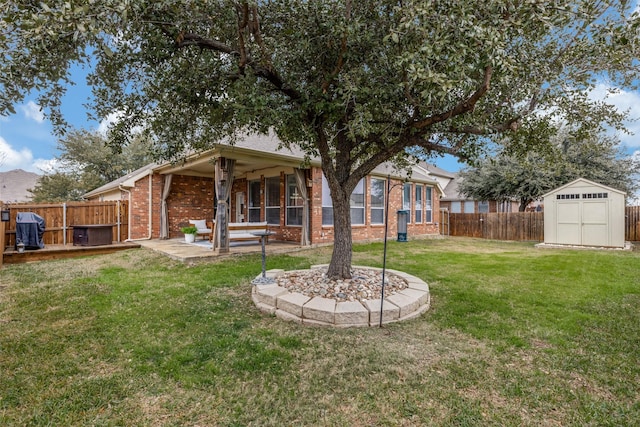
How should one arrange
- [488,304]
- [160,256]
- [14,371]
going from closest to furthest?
[14,371] → [488,304] → [160,256]

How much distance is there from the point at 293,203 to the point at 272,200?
3.86 ft

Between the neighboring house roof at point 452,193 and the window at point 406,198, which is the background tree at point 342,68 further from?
the neighboring house roof at point 452,193

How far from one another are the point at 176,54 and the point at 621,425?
606cm

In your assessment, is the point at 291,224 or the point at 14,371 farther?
the point at 291,224

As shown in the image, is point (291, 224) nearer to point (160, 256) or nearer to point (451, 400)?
point (160, 256)

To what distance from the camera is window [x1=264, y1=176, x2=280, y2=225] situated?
11.5 meters

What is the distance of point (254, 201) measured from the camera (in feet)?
41.4

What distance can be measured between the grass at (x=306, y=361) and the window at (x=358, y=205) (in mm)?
6626

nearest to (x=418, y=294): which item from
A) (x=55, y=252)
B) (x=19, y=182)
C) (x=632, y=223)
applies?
(x=55, y=252)

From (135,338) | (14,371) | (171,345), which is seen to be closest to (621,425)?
(171,345)

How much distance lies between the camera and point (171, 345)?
3270 millimetres

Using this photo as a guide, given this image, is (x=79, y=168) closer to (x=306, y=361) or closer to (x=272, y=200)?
(x=272, y=200)

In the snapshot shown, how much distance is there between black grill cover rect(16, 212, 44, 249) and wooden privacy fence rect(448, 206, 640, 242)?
722 inches

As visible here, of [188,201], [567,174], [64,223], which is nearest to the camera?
[64,223]
